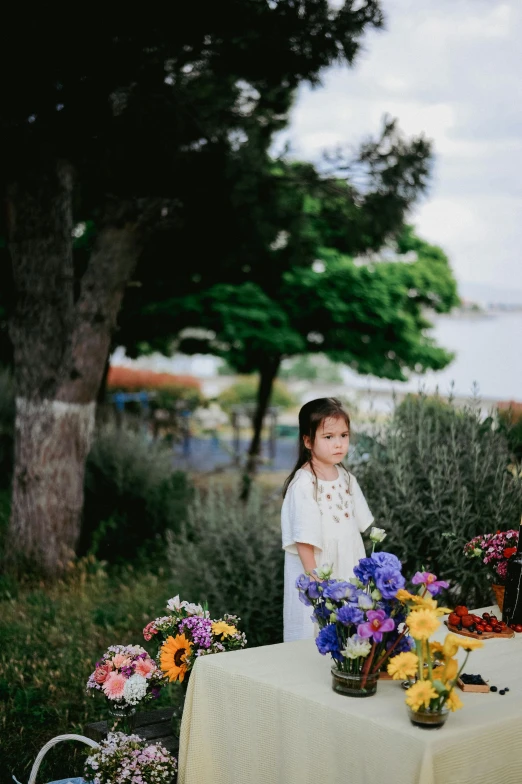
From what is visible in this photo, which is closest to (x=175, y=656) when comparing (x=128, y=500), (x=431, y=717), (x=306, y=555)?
(x=306, y=555)

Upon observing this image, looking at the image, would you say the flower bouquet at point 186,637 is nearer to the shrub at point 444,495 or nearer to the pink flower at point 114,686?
the pink flower at point 114,686

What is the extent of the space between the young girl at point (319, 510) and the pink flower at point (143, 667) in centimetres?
79

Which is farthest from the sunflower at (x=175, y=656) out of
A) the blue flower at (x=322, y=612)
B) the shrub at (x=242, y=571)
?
the shrub at (x=242, y=571)

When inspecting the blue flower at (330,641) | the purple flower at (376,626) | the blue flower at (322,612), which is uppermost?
the purple flower at (376,626)

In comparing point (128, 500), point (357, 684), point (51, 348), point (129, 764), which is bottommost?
point (128, 500)

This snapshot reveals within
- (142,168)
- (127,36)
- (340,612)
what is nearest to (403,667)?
(340,612)

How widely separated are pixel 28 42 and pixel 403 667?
198 inches

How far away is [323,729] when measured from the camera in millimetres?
2580

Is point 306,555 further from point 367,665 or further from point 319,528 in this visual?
point 367,665

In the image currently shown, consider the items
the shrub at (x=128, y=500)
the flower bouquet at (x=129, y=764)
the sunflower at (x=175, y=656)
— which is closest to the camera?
the flower bouquet at (x=129, y=764)

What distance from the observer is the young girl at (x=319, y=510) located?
399 centimetres

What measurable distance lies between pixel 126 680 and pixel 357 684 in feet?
3.79

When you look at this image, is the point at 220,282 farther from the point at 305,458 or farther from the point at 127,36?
the point at 305,458

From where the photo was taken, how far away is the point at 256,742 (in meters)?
2.83
